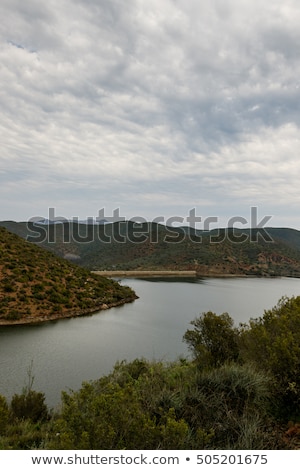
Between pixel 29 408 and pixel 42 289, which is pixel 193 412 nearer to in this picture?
pixel 29 408

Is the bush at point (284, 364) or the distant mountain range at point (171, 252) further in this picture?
the distant mountain range at point (171, 252)

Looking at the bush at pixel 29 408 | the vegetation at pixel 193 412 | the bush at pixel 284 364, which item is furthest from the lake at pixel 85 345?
the bush at pixel 284 364

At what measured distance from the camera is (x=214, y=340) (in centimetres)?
1191

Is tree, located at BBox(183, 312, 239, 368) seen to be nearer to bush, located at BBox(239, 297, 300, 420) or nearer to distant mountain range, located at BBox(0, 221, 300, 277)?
bush, located at BBox(239, 297, 300, 420)

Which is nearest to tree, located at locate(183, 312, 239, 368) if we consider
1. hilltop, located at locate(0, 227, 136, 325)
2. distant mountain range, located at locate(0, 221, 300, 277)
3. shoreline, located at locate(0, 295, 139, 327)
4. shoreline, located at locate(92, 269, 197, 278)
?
shoreline, located at locate(0, 295, 139, 327)

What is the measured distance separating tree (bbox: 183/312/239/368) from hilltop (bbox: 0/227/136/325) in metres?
18.0

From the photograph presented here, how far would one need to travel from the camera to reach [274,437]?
18.0ft

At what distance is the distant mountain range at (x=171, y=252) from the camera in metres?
93.8

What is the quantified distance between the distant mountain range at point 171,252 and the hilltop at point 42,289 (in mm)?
50244

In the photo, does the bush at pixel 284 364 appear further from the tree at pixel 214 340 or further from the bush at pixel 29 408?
the bush at pixel 29 408

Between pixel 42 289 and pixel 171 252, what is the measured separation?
73663mm

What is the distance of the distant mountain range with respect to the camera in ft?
308
